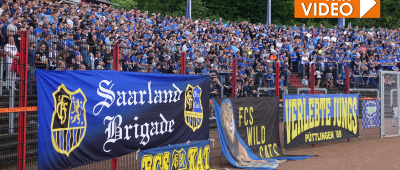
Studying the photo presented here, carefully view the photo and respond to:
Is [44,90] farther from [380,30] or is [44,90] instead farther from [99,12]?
[380,30]

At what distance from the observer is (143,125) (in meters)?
7.20

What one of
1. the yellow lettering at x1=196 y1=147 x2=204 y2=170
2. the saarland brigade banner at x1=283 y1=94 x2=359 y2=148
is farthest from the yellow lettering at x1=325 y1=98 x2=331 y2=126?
the yellow lettering at x1=196 y1=147 x2=204 y2=170

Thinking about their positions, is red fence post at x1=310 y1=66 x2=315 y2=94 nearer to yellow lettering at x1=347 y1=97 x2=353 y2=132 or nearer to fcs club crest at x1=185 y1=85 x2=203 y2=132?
yellow lettering at x1=347 y1=97 x2=353 y2=132

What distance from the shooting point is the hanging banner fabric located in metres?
14.2

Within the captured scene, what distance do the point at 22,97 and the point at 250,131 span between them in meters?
5.64

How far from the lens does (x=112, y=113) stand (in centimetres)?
664

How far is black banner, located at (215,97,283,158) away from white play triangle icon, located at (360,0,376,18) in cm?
3085

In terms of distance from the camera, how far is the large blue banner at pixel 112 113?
567 centimetres

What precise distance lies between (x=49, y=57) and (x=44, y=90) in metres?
0.99

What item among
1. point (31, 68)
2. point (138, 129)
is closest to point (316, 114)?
point (138, 129)

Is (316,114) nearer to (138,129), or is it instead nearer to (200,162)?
(200,162)

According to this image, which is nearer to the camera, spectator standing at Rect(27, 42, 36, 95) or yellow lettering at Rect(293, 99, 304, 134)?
spectator standing at Rect(27, 42, 36, 95)

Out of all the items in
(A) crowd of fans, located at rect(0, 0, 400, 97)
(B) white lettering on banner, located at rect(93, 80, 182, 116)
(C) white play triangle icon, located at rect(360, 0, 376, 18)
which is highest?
(C) white play triangle icon, located at rect(360, 0, 376, 18)

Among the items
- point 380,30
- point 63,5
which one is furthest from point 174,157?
point 380,30
